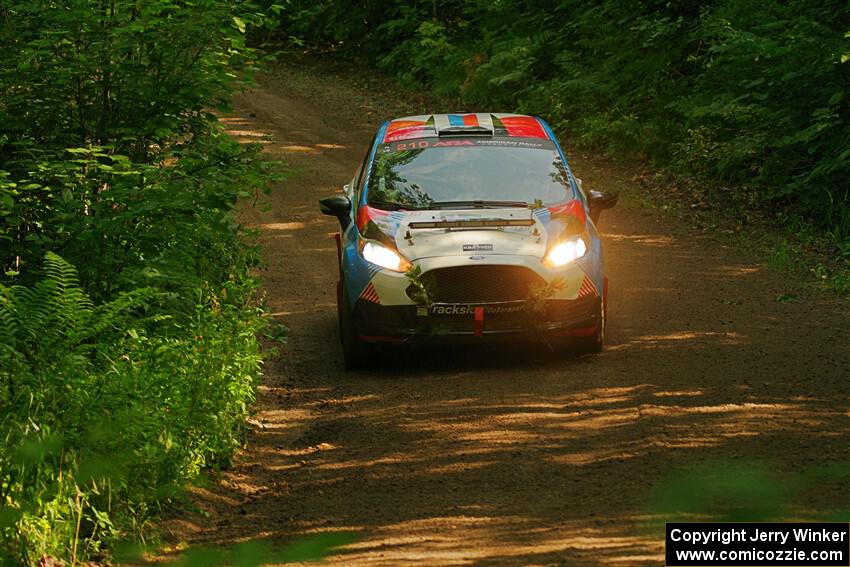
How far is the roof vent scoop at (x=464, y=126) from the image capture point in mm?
11742

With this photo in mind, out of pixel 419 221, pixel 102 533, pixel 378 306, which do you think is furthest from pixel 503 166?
pixel 102 533

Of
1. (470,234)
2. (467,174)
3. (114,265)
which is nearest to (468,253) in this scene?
(470,234)

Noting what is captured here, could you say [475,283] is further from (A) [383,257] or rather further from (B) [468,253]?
(A) [383,257]

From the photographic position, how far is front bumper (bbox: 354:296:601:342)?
33.2ft

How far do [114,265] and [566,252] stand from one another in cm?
370

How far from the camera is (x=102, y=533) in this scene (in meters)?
6.67

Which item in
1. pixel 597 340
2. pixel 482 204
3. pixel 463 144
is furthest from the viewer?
pixel 463 144

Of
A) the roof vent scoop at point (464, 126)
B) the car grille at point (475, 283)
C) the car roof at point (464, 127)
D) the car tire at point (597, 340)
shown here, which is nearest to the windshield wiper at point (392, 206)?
the car grille at point (475, 283)

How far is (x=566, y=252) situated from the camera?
10.4m

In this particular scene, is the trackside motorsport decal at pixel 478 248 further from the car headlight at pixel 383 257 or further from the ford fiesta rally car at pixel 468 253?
the car headlight at pixel 383 257

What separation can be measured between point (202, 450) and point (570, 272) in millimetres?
3647

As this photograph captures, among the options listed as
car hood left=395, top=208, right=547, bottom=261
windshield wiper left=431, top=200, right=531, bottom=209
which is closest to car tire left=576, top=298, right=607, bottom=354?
car hood left=395, top=208, right=547, bottom=261

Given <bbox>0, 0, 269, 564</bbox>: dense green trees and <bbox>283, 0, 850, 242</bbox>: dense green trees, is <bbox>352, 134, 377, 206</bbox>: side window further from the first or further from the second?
<bbox>283, 0, 850, 242</bbox>: dense green trees

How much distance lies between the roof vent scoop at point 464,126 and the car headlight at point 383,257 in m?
1.77
